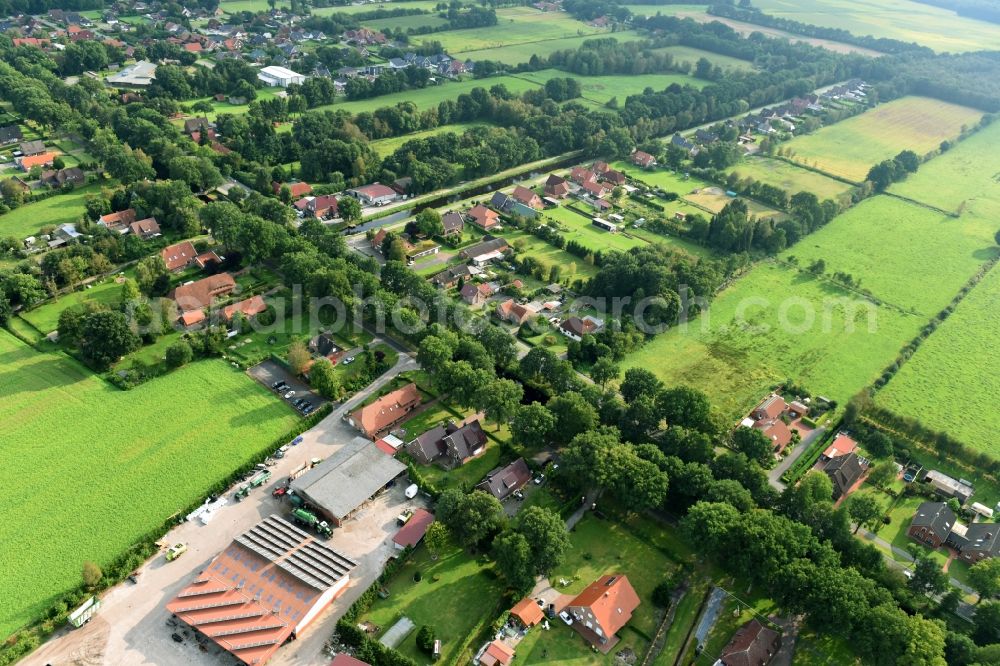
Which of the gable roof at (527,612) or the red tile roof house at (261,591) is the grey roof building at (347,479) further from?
the gable roof at (527,612)

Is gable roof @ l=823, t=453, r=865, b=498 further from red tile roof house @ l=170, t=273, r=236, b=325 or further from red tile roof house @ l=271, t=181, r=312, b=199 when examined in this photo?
red tile roof house @ l=271, t=181, r=312, b=199

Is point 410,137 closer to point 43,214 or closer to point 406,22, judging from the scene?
point 43,214

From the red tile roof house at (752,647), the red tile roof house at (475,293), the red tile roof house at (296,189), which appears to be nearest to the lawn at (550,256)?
the red tile roof house at (475,293)

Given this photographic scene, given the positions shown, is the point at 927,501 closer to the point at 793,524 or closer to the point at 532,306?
the point at 793,524

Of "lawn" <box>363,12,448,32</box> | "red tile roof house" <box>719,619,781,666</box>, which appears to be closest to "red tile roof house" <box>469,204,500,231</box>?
"red tile roof house" <box>719,619,781,666</box>

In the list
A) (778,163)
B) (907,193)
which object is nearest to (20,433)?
(778,163)

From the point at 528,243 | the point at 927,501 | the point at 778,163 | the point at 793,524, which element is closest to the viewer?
the point at 793,524
